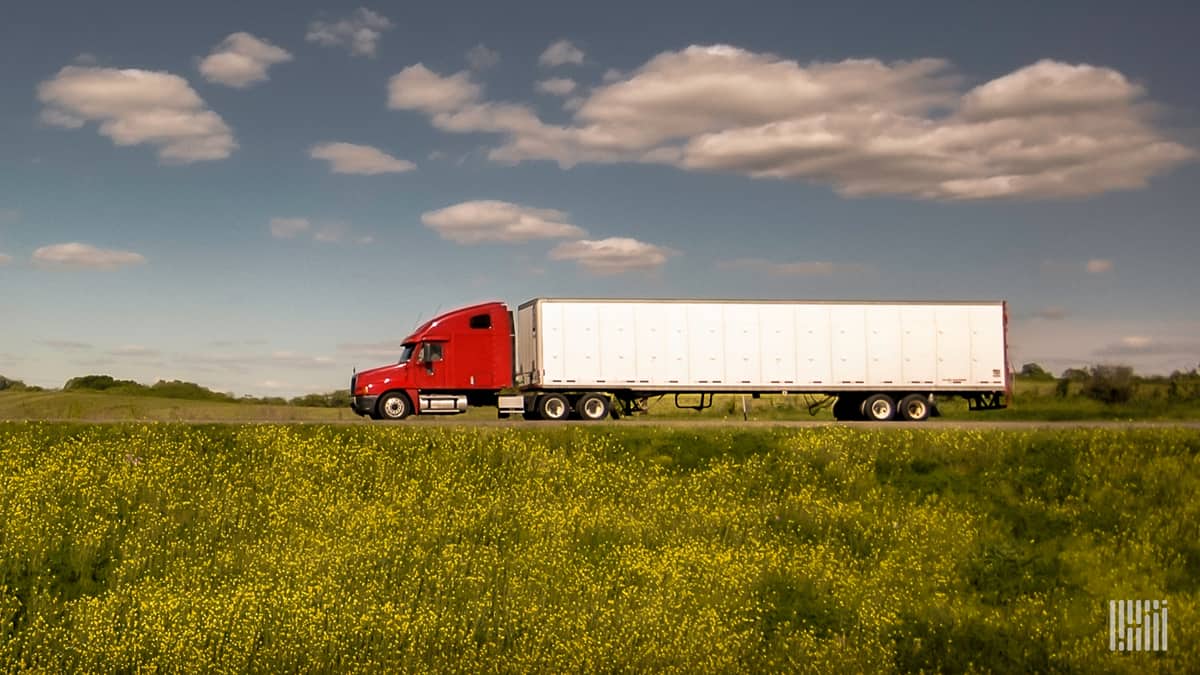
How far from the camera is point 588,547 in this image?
16703 millimetres

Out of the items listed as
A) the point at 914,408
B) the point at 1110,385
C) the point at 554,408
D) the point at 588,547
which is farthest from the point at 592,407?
the point at 1110,385

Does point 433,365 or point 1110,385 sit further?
point 1110,385

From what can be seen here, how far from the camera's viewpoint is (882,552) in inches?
682

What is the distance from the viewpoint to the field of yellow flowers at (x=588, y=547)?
13250mm

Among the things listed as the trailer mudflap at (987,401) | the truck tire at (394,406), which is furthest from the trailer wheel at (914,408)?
the truck tire at (394,406)

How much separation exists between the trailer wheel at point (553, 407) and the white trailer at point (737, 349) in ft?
0.41

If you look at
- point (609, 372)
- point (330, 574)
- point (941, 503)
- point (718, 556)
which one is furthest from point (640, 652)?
point (609, 372)

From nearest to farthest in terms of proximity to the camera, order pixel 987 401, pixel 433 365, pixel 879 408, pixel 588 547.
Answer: pixel 588 547, pixel 433 365, pixel 879 408, pixel 987 401

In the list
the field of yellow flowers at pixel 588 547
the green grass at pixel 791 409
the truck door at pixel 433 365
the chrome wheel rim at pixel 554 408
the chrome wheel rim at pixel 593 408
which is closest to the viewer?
the field of yellow flowers at pixel 588 547

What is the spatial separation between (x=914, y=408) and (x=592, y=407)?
34.2 ft

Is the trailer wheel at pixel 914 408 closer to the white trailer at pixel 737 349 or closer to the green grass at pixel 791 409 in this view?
the white trailer at pixel 737 349

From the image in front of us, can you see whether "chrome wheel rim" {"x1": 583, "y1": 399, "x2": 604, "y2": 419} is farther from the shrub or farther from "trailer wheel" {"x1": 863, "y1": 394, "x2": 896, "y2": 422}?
the shrub

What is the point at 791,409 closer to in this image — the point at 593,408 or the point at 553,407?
the point at 593,408

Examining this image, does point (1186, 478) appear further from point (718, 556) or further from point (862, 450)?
point (718, 556)
